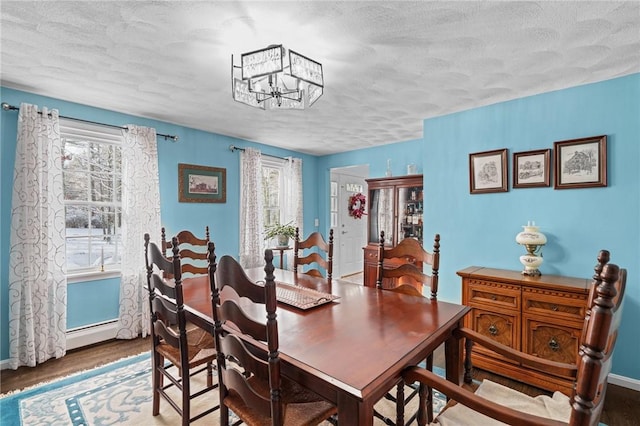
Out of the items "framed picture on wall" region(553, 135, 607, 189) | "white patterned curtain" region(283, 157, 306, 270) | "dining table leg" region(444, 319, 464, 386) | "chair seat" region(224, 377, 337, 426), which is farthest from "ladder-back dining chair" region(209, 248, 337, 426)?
"white patterned curtain" region(283, 157, 306, 270)

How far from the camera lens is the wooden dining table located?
40.8 inches

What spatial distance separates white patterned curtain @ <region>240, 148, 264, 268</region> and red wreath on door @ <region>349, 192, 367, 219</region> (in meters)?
2.37

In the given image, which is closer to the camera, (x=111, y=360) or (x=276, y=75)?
(x=276, y=75)

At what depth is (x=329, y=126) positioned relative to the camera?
3.89 metres

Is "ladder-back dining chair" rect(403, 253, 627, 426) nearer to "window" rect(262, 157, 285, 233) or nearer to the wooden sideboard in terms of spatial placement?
the wooden sideboard

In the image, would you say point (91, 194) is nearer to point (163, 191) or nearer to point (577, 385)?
point (163, 191)

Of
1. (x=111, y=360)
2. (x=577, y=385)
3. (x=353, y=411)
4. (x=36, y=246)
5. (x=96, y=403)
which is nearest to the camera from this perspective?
(x=577, y=385)

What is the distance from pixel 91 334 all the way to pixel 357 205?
4765 millimetres

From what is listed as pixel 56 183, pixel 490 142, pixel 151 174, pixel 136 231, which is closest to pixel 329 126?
pixel 490 142

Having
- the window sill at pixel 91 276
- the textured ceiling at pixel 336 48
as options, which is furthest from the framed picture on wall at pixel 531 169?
the window sill at pixel 91 276

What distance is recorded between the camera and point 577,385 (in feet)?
2.94

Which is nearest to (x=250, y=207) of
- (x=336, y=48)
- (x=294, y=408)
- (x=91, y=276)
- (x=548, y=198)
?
(x=91, y=276)

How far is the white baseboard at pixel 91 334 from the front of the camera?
9.93ft

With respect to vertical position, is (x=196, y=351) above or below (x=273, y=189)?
below
